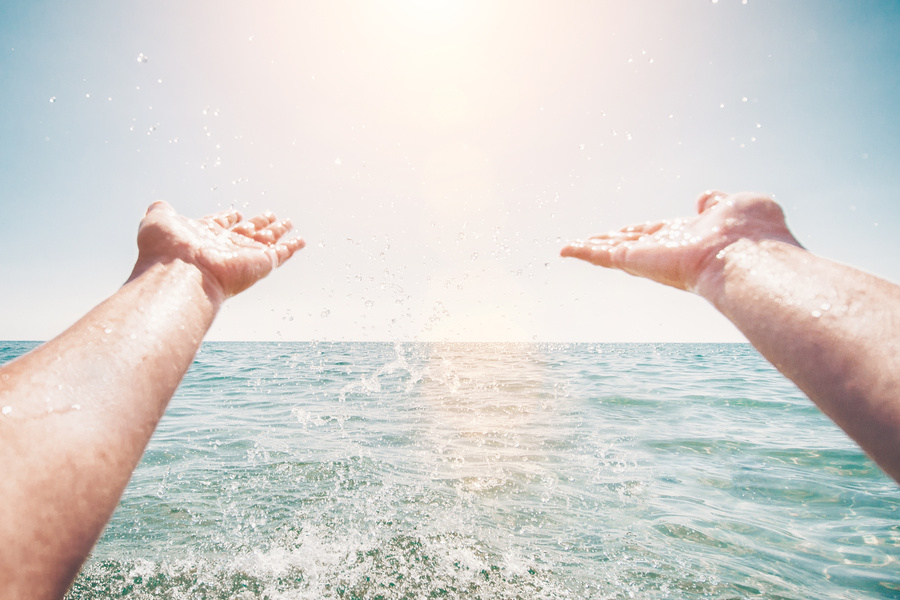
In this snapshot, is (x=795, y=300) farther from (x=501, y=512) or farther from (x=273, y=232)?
(x=501, y=512)

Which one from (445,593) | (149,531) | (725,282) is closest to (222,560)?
(149,531)

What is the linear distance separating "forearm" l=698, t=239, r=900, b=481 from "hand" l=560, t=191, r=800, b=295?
139 millimetres

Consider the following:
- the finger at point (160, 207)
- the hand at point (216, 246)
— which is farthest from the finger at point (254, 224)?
the finger at point (160, 207)

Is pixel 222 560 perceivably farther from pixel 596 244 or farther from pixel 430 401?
pixel 430 401

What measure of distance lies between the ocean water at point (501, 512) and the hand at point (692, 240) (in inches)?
117

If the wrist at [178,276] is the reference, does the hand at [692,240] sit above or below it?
above

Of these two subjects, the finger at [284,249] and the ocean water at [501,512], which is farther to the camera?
the ocean water at [501,512]

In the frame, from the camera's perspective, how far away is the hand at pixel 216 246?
6.53ft

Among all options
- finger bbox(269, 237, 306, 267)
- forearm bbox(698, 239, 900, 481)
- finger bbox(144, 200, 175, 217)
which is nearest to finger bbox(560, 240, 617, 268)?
forearm bbox(698, 239, 900, 481)

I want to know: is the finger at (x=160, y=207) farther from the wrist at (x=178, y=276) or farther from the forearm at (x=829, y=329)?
the forearm at (x=829, y=329)

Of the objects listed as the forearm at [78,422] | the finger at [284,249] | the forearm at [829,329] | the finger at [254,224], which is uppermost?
the forearm at [829,329]

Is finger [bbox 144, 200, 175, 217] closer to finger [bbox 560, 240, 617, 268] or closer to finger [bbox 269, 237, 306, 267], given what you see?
finger [bbox 269, 237, 306, 267]

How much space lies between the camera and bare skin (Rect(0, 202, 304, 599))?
1.01 m

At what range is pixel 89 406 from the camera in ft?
4.13
